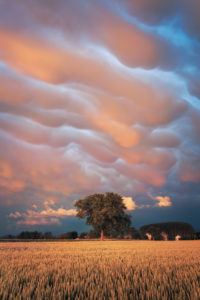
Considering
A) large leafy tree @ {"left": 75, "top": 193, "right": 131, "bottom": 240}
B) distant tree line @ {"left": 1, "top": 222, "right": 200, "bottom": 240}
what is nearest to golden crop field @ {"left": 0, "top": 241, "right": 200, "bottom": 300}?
large leafy tree @ {"left": 75, "top": 193, "right": 131, "bottom": 240}

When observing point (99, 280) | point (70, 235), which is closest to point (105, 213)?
point (70, 235)

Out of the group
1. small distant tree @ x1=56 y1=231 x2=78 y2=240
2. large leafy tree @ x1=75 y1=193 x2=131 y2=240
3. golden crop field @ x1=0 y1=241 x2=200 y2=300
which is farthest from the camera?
small distant tree @ x1=56 y1=231 x2=78 y2=240

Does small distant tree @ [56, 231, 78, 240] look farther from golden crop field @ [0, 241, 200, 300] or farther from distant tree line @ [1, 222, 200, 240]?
golden crop field @ [0, 241, 200, 300]

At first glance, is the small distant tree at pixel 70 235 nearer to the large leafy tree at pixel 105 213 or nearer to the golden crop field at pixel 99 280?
the large leafy tree at pixel 105 213

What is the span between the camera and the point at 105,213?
4944 cm

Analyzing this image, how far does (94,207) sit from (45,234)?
13.2 metres

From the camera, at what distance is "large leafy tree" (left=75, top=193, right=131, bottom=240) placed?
161ft

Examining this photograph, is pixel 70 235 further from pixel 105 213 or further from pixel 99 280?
pixel 99 280

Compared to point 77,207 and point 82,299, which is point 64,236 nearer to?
point 77,207

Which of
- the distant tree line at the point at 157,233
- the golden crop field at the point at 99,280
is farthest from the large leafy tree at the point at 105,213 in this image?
the golden crop field at the point at 99,280

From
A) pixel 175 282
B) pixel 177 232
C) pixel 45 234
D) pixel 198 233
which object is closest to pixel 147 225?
pixel 177 232

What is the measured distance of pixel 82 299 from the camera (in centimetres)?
263

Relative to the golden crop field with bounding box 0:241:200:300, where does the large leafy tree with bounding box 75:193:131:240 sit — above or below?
above

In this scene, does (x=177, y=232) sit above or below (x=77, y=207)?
below
